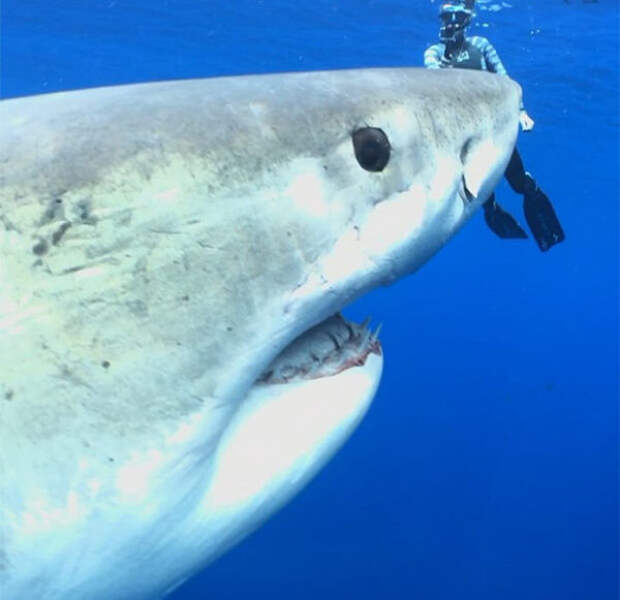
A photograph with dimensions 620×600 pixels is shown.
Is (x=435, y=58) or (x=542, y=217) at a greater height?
(x=435, y=58)

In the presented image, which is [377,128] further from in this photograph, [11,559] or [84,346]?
[11,559]

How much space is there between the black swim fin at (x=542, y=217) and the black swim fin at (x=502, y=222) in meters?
0.29

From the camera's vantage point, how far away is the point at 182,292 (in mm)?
1285

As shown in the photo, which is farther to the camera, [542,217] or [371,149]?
[542,217]

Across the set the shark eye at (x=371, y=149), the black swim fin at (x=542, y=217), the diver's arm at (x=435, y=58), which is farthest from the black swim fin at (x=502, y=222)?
the shark eye at (x=371, y=149)

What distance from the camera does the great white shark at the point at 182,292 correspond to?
1.25 meters

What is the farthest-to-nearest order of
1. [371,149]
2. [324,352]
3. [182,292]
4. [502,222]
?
[502,222] < [324,352] < [371,149] < [182,292]

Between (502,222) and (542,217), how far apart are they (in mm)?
536

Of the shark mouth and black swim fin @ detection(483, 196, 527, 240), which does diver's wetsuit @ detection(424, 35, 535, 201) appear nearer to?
black swim fin @ detection(483, 196, 527, 240)

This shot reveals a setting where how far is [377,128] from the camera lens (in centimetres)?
144

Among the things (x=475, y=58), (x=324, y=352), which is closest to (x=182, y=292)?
(x=324, y=352)

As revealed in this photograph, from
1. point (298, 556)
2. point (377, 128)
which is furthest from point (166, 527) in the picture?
point (298, 556)

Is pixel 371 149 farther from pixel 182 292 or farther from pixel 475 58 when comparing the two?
pixel 475 58

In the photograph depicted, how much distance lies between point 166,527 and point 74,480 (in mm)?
215
